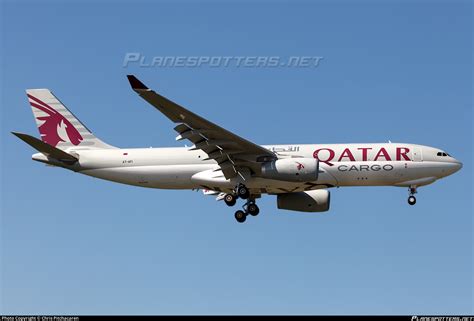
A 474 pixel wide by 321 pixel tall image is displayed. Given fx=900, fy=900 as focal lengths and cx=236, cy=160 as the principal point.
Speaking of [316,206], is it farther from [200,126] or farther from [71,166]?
[71,166]

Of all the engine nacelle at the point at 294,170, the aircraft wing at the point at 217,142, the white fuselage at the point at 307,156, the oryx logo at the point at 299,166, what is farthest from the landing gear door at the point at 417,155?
the aircraft wing at the point at 217,142

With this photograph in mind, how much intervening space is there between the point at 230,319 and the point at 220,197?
58.2ft

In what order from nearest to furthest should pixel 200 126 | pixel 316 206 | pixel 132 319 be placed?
pixel 132 319 < pixel 200 126 < pixel 316 206

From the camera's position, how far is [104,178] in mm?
51156

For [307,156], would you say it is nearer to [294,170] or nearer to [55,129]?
[294,170]

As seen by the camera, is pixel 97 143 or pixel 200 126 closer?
pixel 200 126

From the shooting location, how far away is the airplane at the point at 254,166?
4675 centimetres

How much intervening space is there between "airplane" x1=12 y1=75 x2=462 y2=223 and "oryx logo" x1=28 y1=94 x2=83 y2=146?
5.83 ft

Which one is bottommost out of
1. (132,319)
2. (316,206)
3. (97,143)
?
(132,319)

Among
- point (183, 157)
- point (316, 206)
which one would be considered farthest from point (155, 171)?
point (316, 206)

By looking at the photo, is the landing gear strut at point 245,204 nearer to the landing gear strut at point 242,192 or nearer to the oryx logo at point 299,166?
the landing gear strut at point 242,192

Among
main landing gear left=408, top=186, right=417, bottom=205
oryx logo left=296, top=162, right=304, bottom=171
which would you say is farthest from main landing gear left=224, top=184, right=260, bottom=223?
main landing gear left=408, top=186, right=417, bottom=205

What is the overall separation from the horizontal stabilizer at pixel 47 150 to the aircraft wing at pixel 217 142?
25.5ft

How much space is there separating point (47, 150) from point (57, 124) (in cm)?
423
